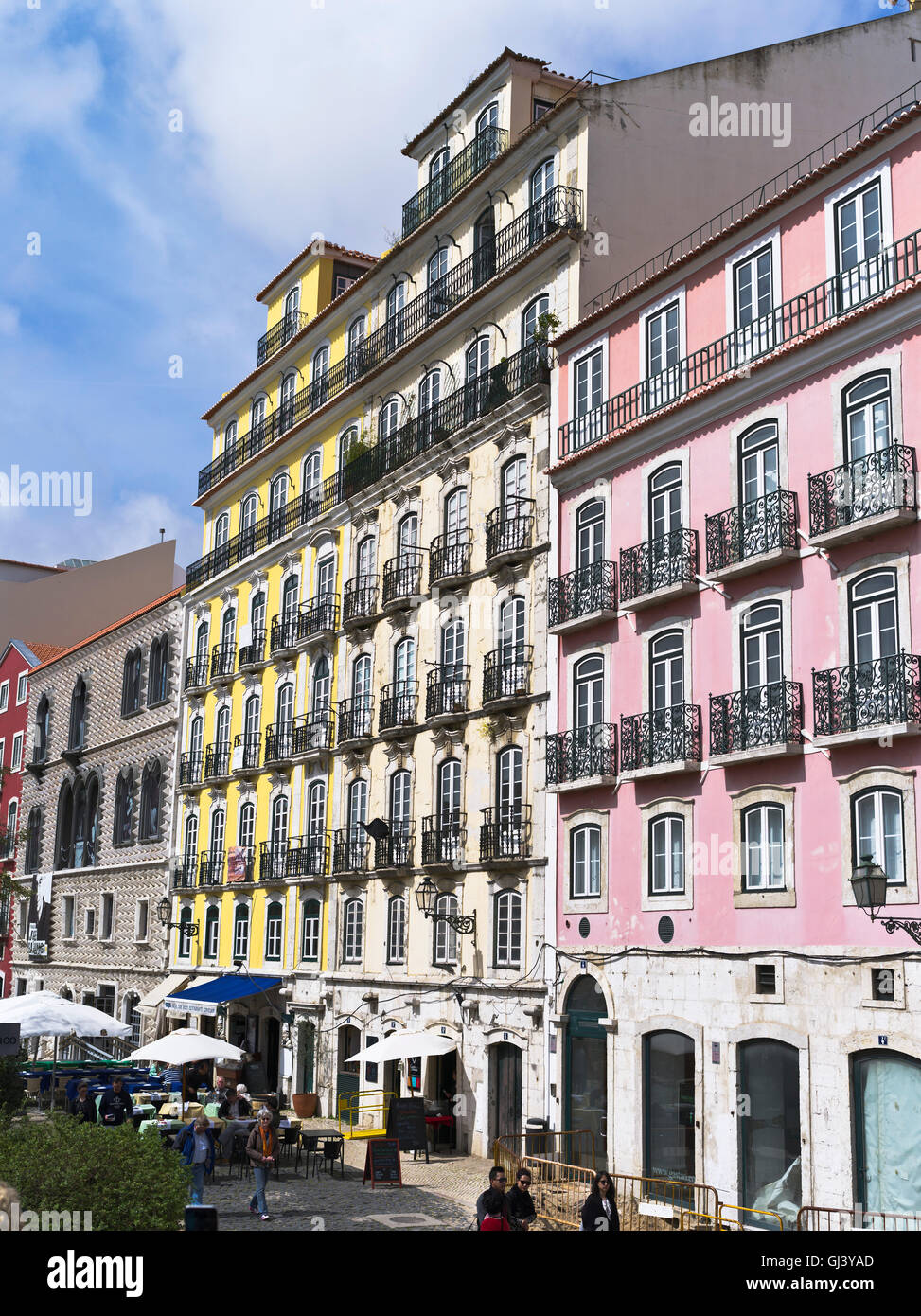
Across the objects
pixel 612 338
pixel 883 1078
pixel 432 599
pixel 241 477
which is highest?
pixel 241 477

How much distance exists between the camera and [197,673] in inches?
1866

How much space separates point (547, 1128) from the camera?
25.8 m

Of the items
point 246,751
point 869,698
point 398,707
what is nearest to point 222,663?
point 246,751

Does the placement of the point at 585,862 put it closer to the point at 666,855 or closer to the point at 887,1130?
the point at 666,855

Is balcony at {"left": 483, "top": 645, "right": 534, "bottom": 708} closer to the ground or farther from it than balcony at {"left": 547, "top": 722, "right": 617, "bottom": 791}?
farther from it

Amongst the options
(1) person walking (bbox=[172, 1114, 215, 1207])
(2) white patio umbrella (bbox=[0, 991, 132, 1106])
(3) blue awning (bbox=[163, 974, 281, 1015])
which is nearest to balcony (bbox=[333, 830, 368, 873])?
(3) blue awning (bbox=[163, 974, 281, 1015])

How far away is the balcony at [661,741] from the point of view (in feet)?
77.1

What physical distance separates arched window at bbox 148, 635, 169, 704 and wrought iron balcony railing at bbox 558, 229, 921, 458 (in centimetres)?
2542

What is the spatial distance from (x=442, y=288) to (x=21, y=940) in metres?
38.5

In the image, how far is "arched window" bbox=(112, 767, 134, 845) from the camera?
5184cm

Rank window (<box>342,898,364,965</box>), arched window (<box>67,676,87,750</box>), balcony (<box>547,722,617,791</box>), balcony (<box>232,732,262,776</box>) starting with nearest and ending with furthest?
1. balcony (<box>547,722,617,791</box>)
2. window (<box>342,898,364,965</box>)
3. balcony (<box>232,732,262,776</box>)
4. arched window (<box>67,676,87,750</box>)

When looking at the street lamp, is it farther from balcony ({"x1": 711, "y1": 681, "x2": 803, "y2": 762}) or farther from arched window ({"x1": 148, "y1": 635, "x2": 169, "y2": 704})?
arched window ({"x1": 148, "y1": 635, "x2": 169, "y2": 704})
